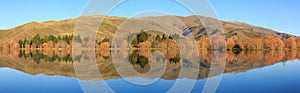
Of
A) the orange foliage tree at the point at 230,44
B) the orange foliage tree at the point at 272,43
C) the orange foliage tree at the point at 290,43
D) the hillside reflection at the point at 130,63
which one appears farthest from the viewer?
the orange foliage tree at the point at 290,43

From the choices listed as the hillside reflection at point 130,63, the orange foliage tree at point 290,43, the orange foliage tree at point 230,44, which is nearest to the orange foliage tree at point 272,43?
the orange foliage tree at point 290,43

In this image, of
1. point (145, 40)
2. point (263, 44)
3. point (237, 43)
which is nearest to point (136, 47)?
point (145, 40)

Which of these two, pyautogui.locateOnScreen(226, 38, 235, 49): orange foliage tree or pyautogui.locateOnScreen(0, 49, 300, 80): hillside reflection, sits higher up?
pyautogui.locateOnScreen(226, 38, 235, 49): orange foliage tree

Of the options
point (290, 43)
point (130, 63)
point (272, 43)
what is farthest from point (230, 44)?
point (130, 63)

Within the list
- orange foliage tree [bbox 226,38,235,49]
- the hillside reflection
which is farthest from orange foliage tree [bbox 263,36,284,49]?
the hillside reflection

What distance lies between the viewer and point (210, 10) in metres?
19.4

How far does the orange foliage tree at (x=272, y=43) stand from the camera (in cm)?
10377

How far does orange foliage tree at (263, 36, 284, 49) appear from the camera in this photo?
340 ft

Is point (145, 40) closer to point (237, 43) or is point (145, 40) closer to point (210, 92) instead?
point (237, 43)

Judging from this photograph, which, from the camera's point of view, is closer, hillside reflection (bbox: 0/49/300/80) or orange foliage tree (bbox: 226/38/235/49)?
hillside reflection (bbox: 0/49/300/80)

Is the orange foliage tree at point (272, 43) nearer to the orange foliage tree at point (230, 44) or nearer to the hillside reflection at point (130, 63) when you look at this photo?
the orange foliage tree at point (230, 44)

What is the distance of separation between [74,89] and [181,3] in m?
8.39

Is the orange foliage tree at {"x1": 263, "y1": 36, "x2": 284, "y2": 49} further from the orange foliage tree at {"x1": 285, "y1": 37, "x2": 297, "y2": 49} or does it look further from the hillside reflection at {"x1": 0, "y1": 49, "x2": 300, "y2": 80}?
the hillside reflection at {"x1": 0, "y1": 49, "x2": 300, "y2": 80}

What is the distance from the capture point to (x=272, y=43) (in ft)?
342
